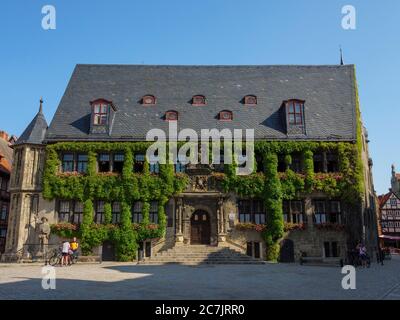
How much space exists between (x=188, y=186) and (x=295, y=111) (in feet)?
33.9

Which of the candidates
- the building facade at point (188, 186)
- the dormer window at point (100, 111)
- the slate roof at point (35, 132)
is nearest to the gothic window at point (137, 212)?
the building facade at point (188, 186)

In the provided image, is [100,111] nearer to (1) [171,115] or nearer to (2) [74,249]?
(1) [171,115]

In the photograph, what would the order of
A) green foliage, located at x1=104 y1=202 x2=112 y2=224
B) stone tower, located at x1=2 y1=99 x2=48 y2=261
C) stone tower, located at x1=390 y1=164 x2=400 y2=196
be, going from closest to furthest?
stone tower, located at x1=2 y1=99 x2=48 y2=261 < green foliage, located at x1=104 y1=202 x2=112 y2=224 < stone tower, located at x1=390 y1=164 x2=400 y2=196

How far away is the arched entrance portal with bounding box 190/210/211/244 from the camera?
27938mm

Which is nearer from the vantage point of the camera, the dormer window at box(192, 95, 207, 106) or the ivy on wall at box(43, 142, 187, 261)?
the ivy on wall at box(43, 142, 187, 261)

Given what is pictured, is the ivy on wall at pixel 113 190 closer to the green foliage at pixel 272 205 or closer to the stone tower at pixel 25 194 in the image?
the stone tower at pixel 25 194

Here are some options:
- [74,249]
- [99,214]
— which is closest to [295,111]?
[99,214]

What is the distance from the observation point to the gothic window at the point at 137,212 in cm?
2803

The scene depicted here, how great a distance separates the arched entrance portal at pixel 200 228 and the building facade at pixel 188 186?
75 mm

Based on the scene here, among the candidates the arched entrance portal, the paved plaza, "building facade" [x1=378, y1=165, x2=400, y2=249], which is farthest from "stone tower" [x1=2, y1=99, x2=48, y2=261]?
"building facade" [x1=378, y1=165, x2=400, y2=249]

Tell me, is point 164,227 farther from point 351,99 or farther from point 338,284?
point 351,99

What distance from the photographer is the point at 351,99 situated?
31.8 meters

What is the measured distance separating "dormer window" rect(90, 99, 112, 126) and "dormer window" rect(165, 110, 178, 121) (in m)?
4.57

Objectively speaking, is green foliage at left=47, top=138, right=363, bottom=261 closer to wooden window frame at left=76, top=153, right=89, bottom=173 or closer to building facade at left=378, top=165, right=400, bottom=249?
A: wooden window frame at left=76, top=153, right=89, bottom=173
